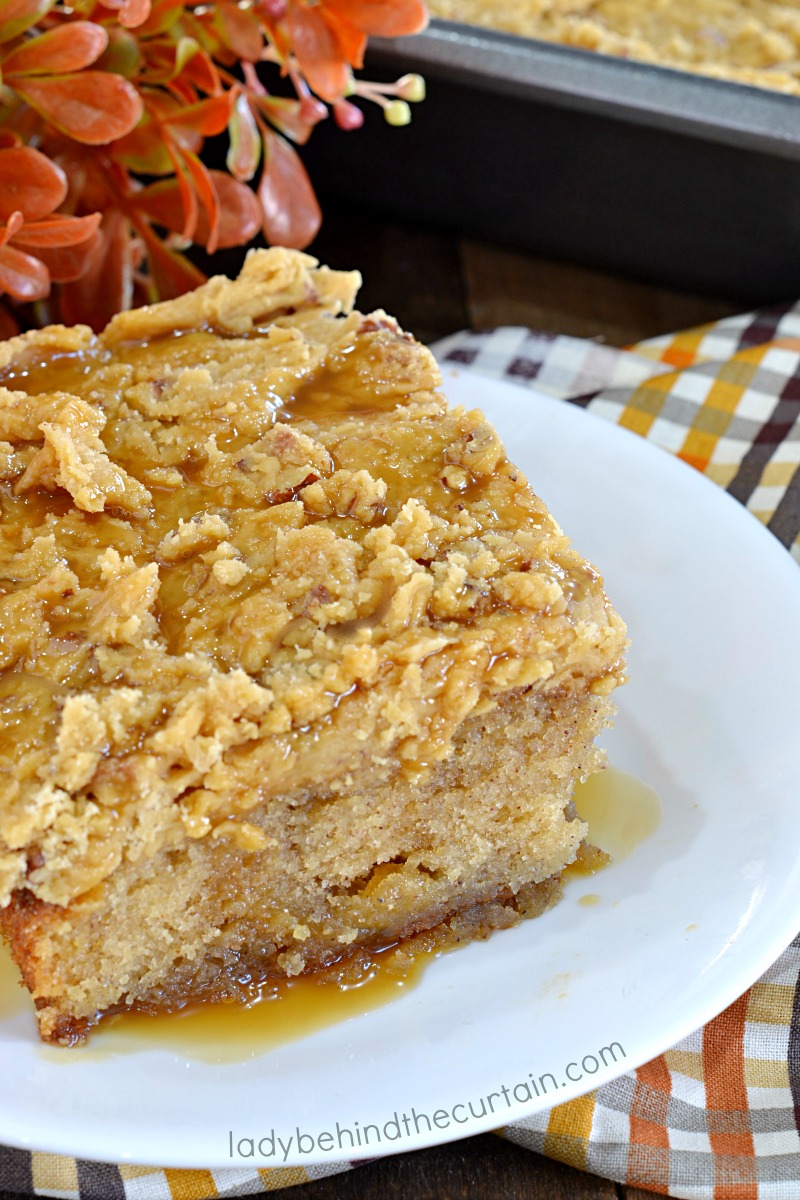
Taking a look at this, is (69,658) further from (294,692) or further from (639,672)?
(639,672)

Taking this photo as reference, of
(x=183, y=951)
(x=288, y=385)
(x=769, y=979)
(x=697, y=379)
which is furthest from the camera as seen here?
(x=697, y=379)

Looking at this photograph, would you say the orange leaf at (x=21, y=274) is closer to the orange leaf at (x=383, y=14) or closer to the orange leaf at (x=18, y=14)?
the orange leaf at (x=18, y=14)

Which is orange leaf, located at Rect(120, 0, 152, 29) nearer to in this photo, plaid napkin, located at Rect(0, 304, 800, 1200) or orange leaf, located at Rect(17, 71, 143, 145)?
orange leaf, located at Rect(17, 71, 143, 145)

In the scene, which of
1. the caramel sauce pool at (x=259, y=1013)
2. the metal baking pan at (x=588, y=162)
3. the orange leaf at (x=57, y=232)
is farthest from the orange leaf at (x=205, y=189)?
the caramel sauce pool at (x=259, y=1013)

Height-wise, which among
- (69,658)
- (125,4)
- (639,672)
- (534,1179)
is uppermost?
(125,4)

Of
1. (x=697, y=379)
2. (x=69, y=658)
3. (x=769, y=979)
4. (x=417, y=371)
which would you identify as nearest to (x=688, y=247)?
(x=697, y=379)

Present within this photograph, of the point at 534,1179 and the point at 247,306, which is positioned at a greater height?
the point at 247,306
